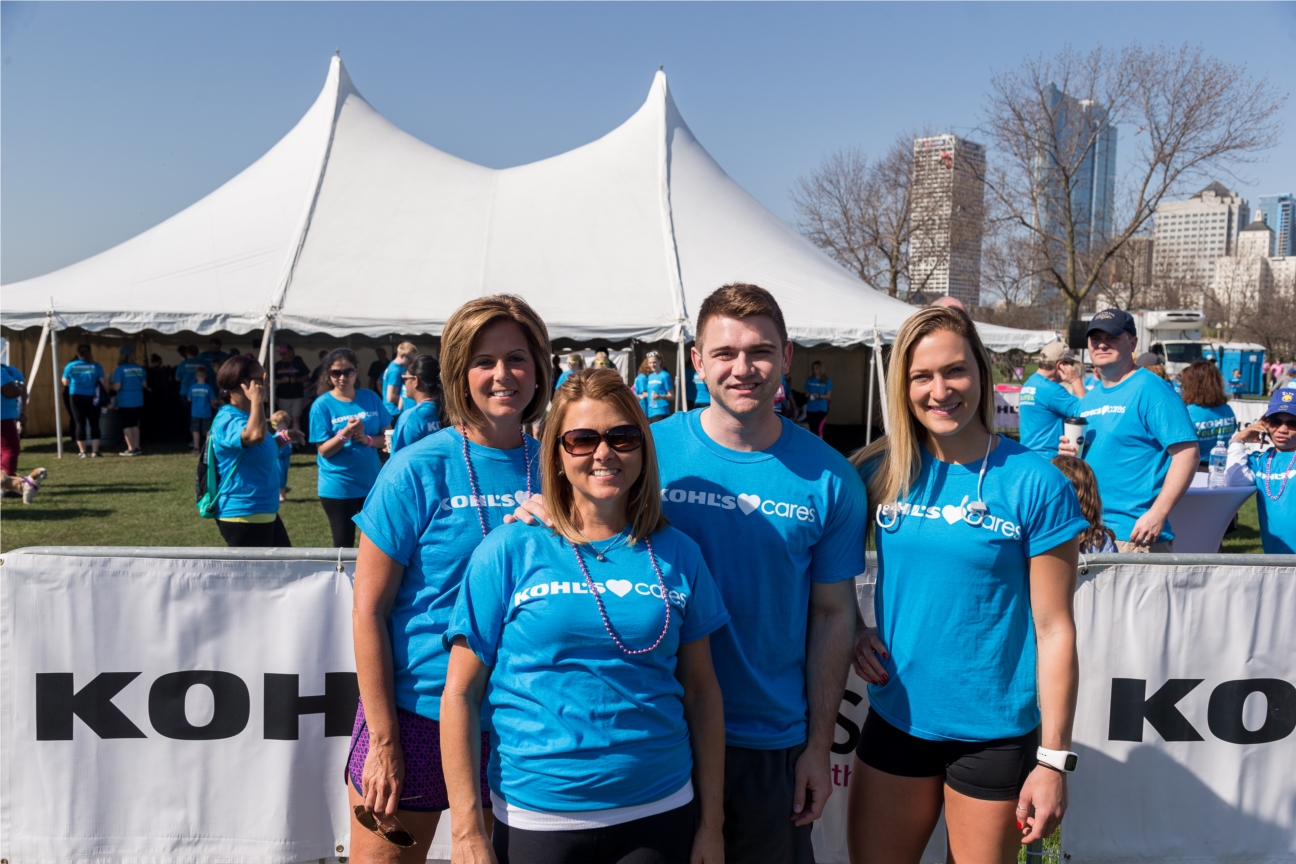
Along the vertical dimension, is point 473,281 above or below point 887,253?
below

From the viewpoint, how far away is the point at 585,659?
177 cm

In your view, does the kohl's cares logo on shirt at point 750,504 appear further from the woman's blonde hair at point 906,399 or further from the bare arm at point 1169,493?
the bare arm at point 1169,493

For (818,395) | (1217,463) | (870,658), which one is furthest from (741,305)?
(818,395)

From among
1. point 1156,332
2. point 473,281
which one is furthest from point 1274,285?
point 473,281

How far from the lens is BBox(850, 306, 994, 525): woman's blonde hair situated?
6.95ft

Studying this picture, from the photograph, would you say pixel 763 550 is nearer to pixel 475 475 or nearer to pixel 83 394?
pixel 475 475

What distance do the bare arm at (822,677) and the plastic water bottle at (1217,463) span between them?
5.30 m

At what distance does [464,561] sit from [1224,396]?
7.74 meters

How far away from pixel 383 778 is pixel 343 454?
4149 millimetres

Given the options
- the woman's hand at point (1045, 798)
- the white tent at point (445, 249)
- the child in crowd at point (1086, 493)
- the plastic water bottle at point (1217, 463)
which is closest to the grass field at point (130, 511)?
the plastic water bottle at point (1217, 463)

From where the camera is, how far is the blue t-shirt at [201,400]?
13.8 m

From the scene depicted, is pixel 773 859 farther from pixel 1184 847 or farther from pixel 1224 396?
pixel 1224 396

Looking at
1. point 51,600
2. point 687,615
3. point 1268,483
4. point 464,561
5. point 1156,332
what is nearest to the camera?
point 687,615

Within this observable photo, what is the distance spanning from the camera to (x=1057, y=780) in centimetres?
207
